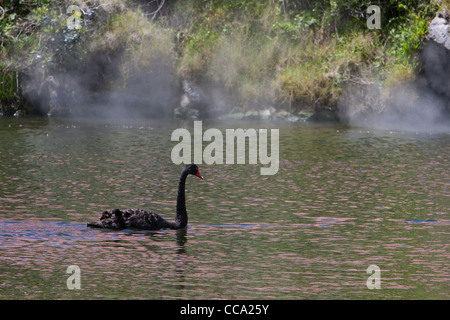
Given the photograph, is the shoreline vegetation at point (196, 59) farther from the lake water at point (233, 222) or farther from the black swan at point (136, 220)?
the black swan at point (136, 220)

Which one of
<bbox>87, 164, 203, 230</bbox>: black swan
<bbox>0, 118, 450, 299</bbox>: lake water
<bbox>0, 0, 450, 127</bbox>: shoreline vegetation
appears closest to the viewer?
<bbox>0, 118, 450, 299</bbox>: lake water

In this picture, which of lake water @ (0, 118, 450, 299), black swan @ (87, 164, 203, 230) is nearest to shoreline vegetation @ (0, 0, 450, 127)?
lake water @ (0, 118, 450, 299)

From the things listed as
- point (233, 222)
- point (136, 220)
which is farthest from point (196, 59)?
point (136, 220)

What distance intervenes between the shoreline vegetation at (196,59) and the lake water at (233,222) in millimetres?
5935

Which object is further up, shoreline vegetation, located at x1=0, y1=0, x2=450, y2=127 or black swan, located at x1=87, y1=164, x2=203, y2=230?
shoreline vegetation, located at x1=0, y1=0, x2=450, y2=127

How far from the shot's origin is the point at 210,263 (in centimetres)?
1148

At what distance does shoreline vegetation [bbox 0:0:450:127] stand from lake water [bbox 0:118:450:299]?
593 cm

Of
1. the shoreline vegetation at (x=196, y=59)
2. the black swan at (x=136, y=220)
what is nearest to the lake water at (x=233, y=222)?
the black swan at (x=136, y=220)

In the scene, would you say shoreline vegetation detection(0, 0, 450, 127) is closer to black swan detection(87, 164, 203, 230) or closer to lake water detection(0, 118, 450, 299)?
lake water detection(0, 118, 450, 299)

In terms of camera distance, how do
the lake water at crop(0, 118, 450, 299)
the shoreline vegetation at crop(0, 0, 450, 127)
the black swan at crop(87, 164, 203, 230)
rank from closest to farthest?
the lake water at crop(0, 118, 450, 299) → the black swan at crop(87, 164, 203, 230) → the shoreline vegetation at crop(0, 0, 450, 127)

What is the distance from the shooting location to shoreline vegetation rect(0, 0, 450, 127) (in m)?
29.0

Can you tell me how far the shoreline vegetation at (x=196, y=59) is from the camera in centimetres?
2898

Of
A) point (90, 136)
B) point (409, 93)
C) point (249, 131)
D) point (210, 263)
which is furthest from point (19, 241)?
point (409, 93)
